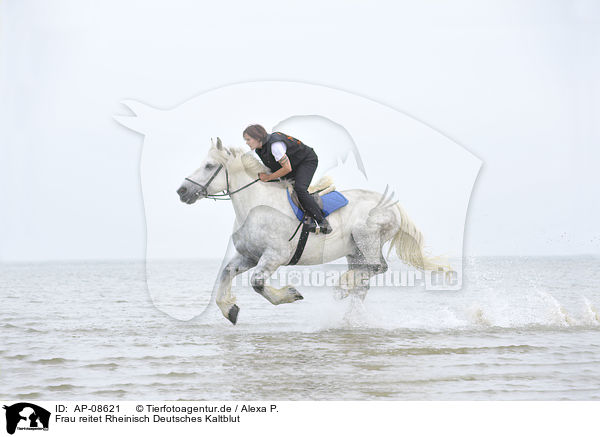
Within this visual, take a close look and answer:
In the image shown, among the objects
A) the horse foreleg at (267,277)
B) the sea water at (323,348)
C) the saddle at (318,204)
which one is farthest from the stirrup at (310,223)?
the sea water at (323,348)

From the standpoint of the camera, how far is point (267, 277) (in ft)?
21.0

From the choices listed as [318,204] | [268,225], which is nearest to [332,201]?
[318,204]

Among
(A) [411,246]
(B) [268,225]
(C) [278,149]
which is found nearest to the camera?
(C) [278,149]

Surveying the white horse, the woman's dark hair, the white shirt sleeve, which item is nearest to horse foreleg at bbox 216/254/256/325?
the white horse

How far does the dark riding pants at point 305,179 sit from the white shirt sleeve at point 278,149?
0.29 metres

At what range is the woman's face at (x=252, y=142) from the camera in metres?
6.11

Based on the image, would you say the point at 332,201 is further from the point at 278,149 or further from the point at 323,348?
the point at 323,348

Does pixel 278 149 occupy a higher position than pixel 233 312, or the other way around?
pixel 278 149

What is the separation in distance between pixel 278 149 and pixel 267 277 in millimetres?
1301

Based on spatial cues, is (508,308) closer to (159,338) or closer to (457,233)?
(457,233)
